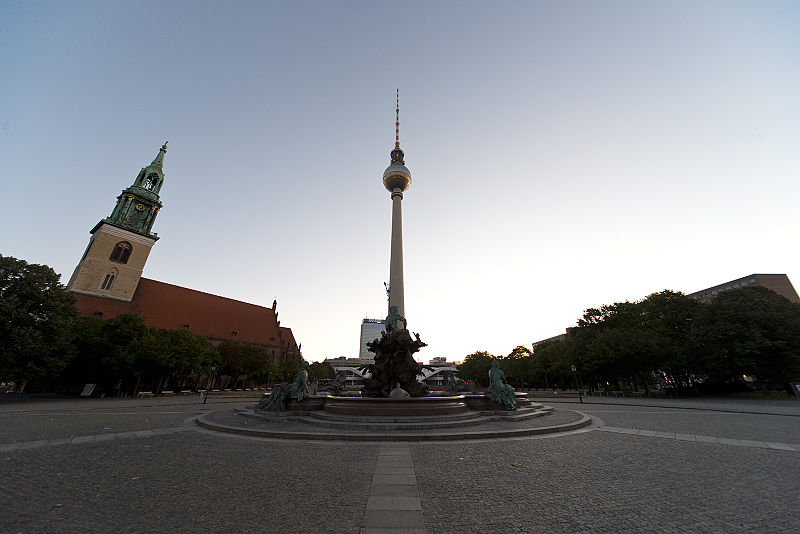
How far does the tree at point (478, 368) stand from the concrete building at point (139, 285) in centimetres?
5238

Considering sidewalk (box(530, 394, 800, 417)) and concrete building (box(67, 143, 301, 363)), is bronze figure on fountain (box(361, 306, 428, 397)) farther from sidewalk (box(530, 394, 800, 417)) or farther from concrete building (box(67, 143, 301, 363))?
concrete building (box(67, 143, 301, 363))

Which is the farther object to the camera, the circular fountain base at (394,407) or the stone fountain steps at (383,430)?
the circular fountain base at (394,407)

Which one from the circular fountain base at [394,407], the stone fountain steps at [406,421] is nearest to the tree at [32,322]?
the stone fountain steps at [406,421]

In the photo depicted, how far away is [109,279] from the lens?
184 feet

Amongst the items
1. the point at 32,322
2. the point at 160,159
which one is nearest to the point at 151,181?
the point at 160,159

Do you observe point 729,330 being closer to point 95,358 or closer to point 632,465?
point 632,465

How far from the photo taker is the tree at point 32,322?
1062 inches

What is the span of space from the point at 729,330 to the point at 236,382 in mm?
71744

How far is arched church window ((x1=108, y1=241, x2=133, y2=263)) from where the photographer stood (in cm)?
5713

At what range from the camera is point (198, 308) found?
66.6 meters

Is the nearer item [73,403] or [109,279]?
[73,403]

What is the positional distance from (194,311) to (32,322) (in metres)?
37.6

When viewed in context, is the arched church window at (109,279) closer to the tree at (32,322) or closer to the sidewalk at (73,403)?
the sidewalk at (73,403)

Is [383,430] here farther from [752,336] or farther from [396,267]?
[752,336]
